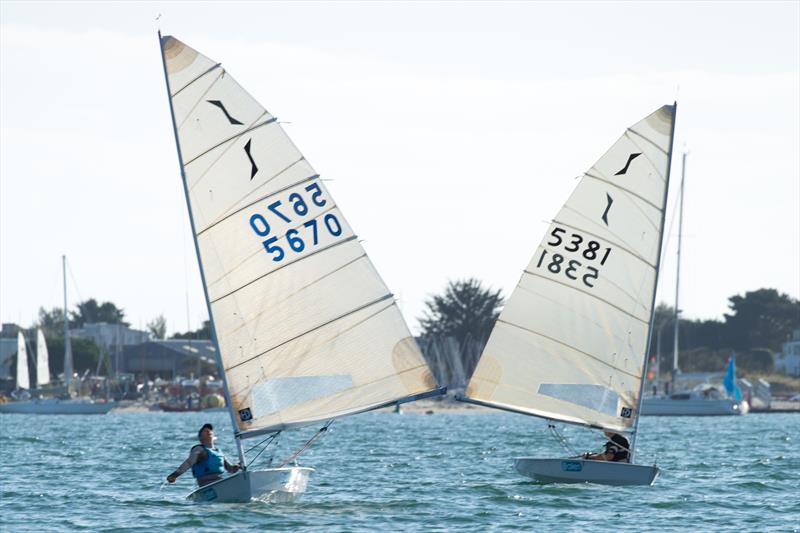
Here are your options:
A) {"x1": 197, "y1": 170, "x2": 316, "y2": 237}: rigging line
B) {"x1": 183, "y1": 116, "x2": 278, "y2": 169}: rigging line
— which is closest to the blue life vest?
{"x1": 197, "y1": 170, "x2": 316, "y2": 237}: rigging line

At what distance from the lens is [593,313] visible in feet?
96.0

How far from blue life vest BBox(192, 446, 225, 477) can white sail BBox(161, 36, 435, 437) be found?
0.69 m

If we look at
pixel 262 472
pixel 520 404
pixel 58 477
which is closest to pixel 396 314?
pixel 262 472

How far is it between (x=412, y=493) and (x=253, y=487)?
6618mm

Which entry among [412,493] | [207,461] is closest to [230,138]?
[207,461]

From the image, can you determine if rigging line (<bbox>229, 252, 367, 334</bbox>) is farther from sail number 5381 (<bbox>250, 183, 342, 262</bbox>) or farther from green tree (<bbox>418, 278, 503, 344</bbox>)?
green tree (<bbox>418, 278, 503, 344</bbox>)

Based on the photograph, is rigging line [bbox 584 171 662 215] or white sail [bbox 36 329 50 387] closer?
rigging line [bbox 584 171 662 215]

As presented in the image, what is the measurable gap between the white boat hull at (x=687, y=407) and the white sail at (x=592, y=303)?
62285mm

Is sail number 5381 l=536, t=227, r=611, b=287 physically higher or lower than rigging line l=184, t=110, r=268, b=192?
lower

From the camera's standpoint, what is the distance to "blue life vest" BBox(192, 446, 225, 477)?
24.8m

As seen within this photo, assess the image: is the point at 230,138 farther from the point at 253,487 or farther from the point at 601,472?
the point at 601,472

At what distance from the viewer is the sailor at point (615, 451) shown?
95.8 feet

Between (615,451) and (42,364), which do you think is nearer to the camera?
(615,451)

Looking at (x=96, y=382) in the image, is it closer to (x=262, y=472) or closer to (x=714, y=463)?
(x=714, y=463)
